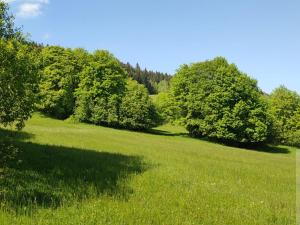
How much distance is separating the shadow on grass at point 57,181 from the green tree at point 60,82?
56484 mm

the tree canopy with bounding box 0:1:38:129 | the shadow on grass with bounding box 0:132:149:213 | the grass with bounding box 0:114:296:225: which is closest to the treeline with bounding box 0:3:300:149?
the shadow on grass with bounding box 0:132:149:213

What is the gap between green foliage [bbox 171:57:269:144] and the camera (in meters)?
69.0

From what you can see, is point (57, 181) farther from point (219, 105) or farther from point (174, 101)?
point (174, 101)

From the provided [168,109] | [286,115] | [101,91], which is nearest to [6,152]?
[101,91]

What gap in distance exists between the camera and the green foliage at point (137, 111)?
238 ft

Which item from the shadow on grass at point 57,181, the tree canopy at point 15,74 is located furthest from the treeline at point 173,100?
the tree canopy at point 15,74

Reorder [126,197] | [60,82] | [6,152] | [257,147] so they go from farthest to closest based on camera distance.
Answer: [60,82] < [257,147] < [6,152] < [126,197]

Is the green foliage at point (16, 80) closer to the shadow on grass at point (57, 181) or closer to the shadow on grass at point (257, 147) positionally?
the shadow on grass at point (57, 181)

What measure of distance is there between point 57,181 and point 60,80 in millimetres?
67734

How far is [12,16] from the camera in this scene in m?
14.9

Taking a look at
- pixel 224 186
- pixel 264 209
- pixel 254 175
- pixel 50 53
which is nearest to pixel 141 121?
pixel 50 53

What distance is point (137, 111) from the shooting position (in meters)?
72.8

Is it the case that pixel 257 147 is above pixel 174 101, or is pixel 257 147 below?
below

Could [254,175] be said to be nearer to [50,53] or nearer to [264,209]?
[264,209]
